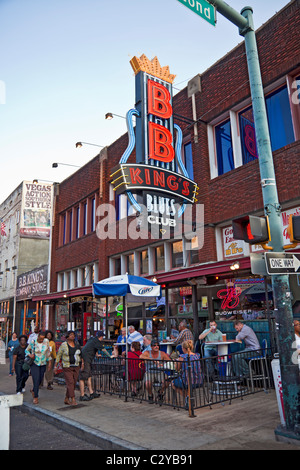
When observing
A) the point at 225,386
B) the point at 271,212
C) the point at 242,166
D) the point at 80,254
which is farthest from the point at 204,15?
the point at 80,254

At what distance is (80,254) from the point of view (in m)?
21.2

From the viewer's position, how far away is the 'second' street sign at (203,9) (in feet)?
20.4

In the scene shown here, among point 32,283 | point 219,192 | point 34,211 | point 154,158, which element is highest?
point 34,211

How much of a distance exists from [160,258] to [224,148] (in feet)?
17.1

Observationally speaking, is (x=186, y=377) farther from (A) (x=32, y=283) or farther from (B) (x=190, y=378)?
(A) (x=32, y=283)

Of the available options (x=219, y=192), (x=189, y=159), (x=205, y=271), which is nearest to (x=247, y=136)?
(x=219, y=192)

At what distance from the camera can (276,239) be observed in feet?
20.0

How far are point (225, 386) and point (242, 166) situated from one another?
699 centimetres

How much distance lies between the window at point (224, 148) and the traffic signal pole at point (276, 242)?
6.37 meters

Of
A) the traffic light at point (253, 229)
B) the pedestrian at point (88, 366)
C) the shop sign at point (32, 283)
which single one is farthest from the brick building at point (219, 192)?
the shop sign at point (32, 283)

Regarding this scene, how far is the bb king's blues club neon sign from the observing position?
11.3 meters

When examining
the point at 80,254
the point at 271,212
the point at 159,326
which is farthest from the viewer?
the point at 80,254

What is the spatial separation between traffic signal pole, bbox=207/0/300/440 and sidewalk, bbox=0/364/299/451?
1.67ft
